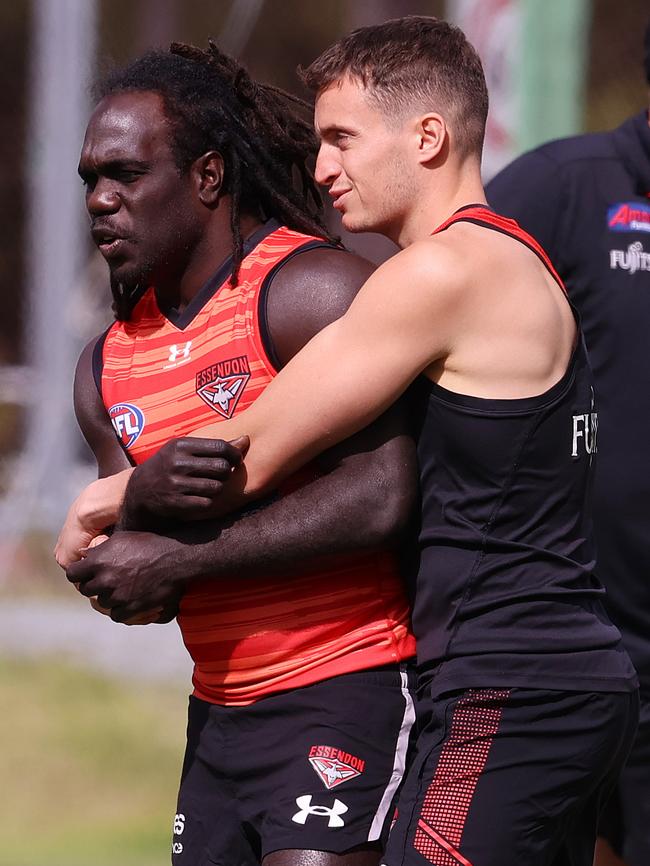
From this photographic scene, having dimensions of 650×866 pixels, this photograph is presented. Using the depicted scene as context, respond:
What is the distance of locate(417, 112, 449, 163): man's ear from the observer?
8.89 feet

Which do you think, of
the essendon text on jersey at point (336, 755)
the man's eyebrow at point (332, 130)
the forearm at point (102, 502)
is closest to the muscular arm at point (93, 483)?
the forearm at point (102, 502)

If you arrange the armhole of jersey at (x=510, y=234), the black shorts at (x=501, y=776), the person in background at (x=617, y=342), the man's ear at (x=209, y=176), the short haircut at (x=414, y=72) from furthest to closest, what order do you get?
the person in background at (x=617, y=342) → the man's ear at (x=209, y=176) → the short haircut at (x=414, y=72) → the armhole of jersey at (x=510, y=234) → the black shorts at (x=501, y=776)

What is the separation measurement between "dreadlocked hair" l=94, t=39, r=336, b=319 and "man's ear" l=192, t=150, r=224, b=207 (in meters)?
0.02

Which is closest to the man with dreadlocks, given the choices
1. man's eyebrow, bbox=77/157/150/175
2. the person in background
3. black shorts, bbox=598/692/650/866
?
man's eyebrow, bbox=77/157/150/175

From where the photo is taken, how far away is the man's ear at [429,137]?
2711 mm

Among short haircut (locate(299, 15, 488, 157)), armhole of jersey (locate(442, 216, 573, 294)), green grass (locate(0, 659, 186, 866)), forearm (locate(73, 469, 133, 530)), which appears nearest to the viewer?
armhole of jersey (locate(442, 216, 573, 294))

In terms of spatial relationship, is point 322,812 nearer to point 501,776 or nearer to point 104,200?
point 501,776

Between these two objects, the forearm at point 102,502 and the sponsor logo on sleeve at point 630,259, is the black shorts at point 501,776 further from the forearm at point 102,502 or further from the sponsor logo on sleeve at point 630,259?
the sponsor logo on sleeve at point 630,259

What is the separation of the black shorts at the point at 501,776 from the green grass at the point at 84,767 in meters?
3.13

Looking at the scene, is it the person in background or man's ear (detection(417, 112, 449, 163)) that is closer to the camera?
man's ear (detection(417, 112, 449, 163))

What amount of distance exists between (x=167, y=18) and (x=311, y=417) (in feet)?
17.4

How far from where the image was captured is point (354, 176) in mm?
2715

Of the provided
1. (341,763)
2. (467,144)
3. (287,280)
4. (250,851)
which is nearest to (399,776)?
(341,763)

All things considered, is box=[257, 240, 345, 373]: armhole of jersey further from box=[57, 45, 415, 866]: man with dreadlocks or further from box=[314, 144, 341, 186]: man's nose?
box=[314, 144, 341, 186]: man's nose
